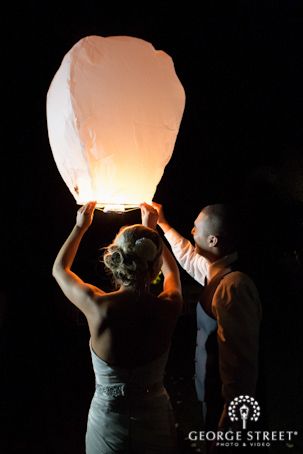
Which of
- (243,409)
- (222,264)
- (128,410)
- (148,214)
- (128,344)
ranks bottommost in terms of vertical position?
(243,409)

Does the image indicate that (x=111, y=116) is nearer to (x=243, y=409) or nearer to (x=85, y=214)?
(x=85, y=214)

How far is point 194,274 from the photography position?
266 cm

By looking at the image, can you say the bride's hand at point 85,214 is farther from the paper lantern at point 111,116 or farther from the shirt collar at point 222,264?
the shirt collar at point 222,264

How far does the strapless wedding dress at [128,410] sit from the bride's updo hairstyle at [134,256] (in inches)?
15.5

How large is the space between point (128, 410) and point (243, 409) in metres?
0.66

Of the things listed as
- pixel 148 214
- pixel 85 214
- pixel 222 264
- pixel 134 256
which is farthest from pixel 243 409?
pixel 85 214

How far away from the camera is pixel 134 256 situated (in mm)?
1660

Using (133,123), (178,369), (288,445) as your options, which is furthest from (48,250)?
(133,123)

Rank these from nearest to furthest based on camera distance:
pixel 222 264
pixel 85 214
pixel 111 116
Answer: pixel 111 116 < pixel 85 214 < pixel 222 264

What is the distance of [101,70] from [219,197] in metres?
5.46

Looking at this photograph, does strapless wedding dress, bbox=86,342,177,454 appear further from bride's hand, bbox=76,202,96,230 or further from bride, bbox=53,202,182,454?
bride's hand, bbox=76,202,96,230

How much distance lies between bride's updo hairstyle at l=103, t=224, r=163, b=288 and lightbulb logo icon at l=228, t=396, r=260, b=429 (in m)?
0.81

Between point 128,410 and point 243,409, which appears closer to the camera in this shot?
point 128,410

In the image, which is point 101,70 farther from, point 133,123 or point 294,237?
point 294,237
